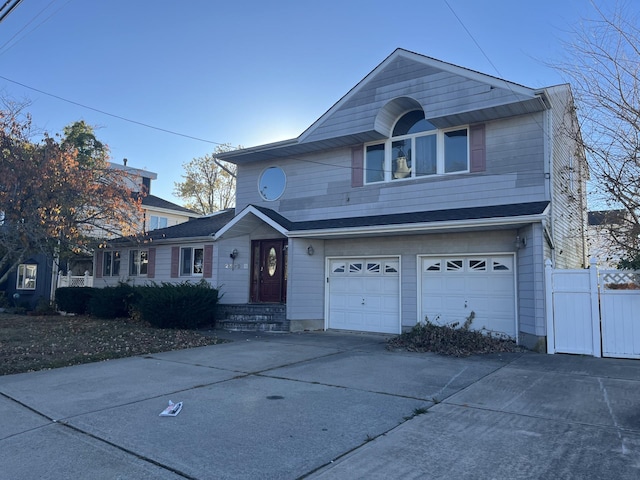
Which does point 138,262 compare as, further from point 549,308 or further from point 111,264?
point 549,308

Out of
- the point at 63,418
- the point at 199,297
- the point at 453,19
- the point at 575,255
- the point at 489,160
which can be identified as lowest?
the point at 63,418

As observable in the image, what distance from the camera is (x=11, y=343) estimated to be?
33.9ft

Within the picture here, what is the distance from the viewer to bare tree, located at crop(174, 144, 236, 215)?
36.2m

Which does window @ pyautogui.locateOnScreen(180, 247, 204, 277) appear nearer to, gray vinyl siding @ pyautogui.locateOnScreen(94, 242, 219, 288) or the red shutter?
gray vinyl siding @ pyautogui.locateOnScreen(94, 242, 219, 288)

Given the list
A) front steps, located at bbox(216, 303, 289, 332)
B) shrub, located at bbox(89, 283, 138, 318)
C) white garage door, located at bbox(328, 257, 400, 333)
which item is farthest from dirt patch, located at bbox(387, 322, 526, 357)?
shrub, located at bbox(89, 283, 138, 318)

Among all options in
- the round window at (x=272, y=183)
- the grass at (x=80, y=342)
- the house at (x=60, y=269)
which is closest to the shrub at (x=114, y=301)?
the grass at (x=80, y=342)

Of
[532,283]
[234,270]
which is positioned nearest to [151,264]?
[234,270]

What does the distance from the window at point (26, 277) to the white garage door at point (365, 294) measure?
1802cm

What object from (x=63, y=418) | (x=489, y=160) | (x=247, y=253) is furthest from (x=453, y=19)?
(x=63, y=418)

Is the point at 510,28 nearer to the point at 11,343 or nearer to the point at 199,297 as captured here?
the point at 199,297

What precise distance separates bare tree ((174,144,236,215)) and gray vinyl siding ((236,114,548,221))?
21.3 m

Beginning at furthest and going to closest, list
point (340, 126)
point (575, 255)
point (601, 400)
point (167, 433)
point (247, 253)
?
point (247, 253) < point (575, 255) < point (340, 126) < point (601, 400) < point (167, 433)

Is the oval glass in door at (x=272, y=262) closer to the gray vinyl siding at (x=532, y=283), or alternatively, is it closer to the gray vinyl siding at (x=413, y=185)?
the gray vinyl siding at (x=413, y=185)

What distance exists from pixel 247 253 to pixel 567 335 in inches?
389
